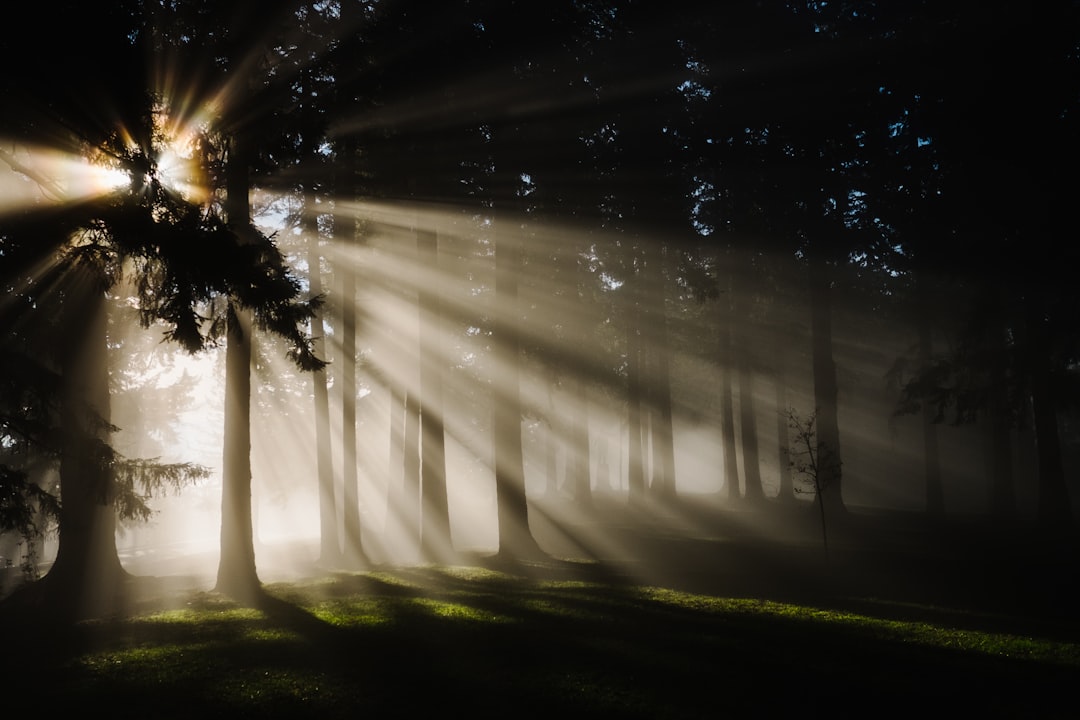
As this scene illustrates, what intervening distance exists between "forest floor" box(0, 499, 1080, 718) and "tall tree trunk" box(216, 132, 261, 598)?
620 millimetres

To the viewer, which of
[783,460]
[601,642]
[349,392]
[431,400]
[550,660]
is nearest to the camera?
[550,660]

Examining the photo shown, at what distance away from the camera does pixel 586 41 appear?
16562 millimetres

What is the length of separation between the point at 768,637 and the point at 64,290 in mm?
14840

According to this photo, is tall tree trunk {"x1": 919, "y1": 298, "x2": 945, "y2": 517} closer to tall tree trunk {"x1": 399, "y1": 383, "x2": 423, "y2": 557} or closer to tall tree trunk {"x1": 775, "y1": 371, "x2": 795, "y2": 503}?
tall tree trunk {"x1": 775, "y1": 371, "x2": 795, "y2": 503}

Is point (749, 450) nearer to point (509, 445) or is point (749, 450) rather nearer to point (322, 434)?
point (509, 445)

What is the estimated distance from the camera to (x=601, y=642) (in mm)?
8227

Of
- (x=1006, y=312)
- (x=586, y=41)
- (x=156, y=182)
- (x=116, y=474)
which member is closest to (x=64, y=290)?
(x=116, y=474)

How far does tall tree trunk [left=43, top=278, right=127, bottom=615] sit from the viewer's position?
13.9 meters

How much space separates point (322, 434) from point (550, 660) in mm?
13837

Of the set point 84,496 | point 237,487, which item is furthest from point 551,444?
point 84,496

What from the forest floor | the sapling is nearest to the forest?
the sapling

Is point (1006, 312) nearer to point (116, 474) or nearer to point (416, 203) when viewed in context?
point (416, 203)

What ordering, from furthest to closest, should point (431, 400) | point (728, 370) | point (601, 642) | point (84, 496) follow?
point (728, 370), point (431, 400), point (84, 496), point (601, 642)

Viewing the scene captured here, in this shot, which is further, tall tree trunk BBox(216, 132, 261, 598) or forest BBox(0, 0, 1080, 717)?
tall tree trunk BBox(216, 132, 261, 598)
